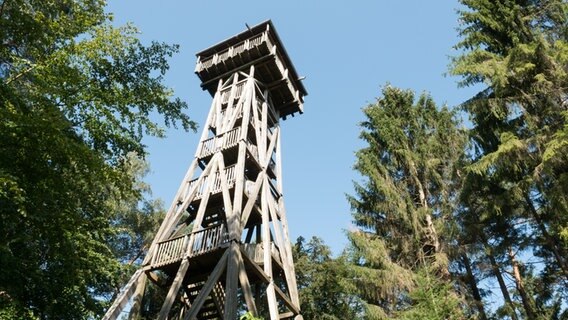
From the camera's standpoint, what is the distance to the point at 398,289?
1221cm

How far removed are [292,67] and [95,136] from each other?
1006 centimetres

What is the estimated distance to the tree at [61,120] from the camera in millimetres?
6551

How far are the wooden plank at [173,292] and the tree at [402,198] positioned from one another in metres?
5.03

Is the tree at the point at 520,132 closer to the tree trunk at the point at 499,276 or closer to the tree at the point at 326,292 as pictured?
the tree trunk at the point at 499,276

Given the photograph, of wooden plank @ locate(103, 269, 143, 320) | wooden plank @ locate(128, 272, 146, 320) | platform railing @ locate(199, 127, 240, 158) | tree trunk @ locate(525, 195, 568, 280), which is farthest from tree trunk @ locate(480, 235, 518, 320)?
wooden plank @ locate(103, 269, 143, 320)

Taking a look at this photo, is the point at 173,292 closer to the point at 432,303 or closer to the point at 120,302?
the point at 120,302

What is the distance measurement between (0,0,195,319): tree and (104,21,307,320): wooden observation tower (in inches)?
82.6

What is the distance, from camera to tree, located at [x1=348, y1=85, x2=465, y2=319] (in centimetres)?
1220

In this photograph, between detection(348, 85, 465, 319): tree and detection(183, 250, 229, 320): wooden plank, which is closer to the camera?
detection(183, 250, 229, 320): wooden plank

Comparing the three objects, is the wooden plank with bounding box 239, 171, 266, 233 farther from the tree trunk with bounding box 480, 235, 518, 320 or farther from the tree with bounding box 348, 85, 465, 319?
the tree trunk with bounding box 480, 235, 518, 320

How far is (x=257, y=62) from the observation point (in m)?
15.3

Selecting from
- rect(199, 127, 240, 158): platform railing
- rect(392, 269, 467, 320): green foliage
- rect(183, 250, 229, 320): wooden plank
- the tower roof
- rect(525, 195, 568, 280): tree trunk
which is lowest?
rect(392, 269, 467, 320): green foliage

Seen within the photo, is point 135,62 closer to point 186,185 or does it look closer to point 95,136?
point 95,136

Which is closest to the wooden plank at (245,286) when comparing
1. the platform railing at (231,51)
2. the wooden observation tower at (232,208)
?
the wooden observation tower at (232,208)
